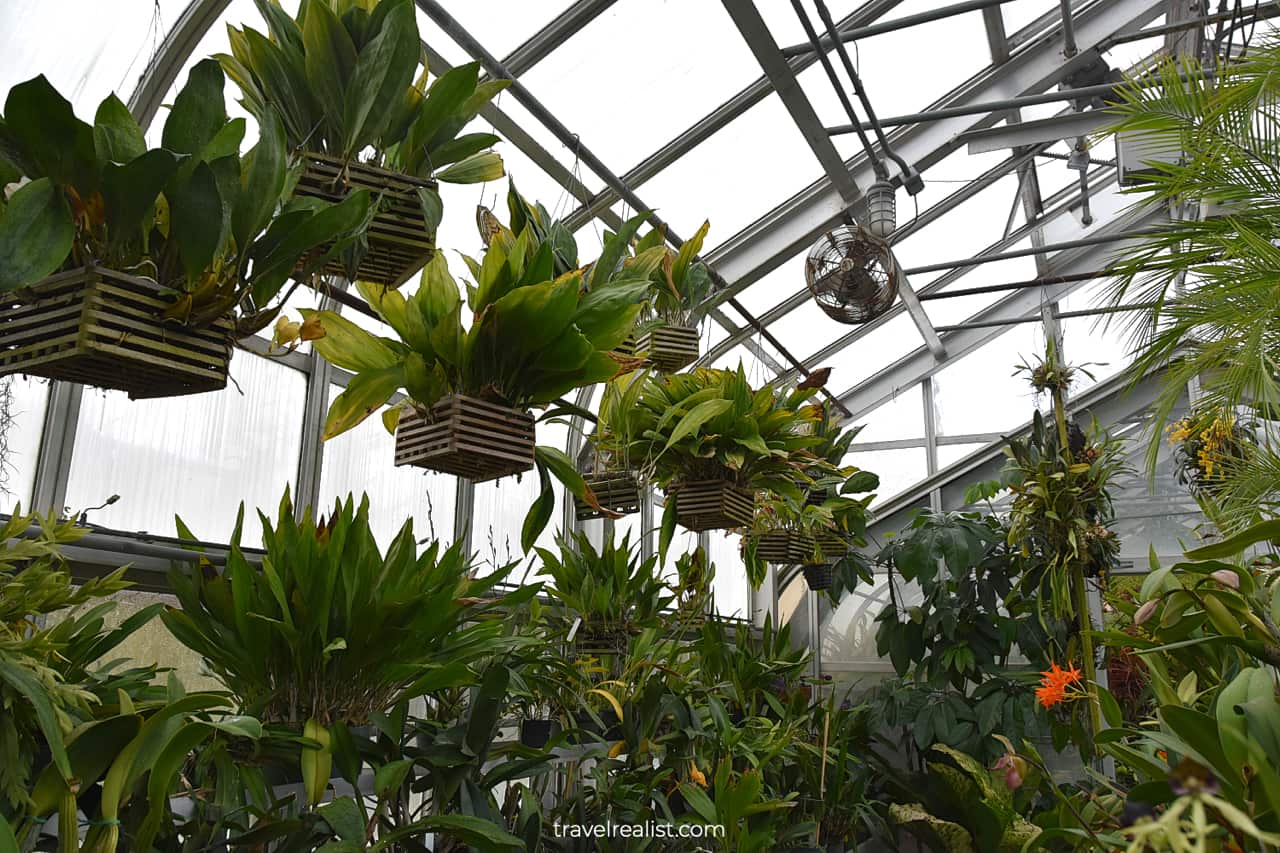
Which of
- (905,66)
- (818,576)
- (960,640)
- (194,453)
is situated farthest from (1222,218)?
(960,640)

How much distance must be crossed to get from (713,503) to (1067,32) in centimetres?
422

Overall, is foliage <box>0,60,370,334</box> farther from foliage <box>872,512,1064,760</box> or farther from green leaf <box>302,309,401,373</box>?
foliage <box>872,512,1064,760</box>

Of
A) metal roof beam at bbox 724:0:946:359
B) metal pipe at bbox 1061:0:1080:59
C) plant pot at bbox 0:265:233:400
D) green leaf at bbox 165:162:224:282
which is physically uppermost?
metal pipe at bbox 1061:0:1080:59

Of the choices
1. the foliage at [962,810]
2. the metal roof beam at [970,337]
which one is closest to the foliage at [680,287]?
the foliage at [962,810]

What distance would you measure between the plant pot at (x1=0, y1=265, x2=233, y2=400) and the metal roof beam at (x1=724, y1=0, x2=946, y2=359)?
3347mm

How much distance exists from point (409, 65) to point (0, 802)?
134 centimetres

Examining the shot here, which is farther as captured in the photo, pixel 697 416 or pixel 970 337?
pixel 970 337

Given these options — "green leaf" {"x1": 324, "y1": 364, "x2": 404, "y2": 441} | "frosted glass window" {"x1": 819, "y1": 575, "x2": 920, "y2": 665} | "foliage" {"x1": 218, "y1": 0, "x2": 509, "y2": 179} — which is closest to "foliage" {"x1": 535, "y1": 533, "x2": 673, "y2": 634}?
"green leaf" {"x1": 324, "y1": 364, "x2": 404, "y2": 441}

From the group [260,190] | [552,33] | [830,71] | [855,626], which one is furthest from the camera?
[855,626]

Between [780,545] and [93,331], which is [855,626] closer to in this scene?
[780,545]

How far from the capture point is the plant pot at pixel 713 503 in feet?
9.84

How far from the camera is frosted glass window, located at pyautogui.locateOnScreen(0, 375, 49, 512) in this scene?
2.76 meters

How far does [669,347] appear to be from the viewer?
311 cm

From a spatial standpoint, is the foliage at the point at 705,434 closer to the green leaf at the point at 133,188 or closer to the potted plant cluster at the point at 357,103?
the potted plant cluster at the point at 357,103
